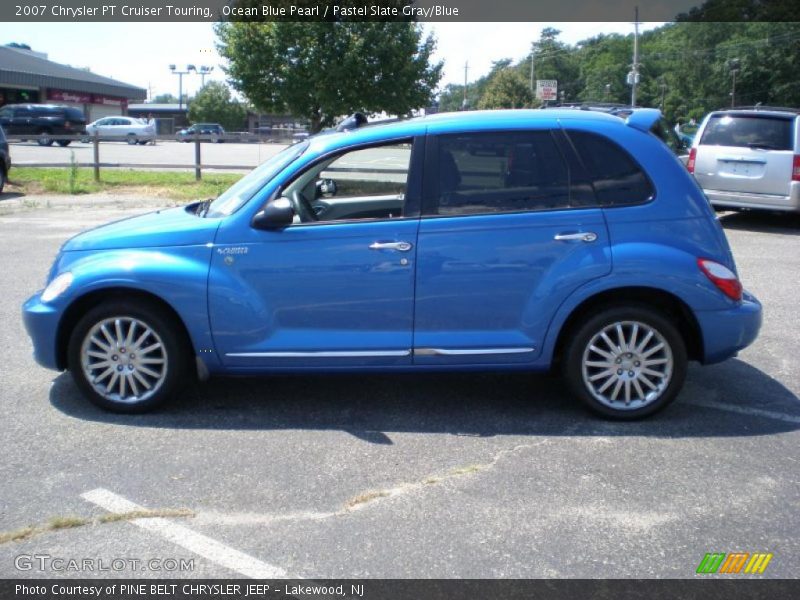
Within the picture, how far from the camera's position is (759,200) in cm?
1286

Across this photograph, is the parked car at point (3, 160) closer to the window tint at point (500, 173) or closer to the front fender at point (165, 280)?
the front fender at point (165, 280)

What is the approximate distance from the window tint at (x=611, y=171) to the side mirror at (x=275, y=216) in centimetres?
178

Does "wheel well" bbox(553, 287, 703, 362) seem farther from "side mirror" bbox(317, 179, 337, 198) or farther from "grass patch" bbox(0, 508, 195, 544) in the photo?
"grass patch" bbox(0, 508, 195, 544)

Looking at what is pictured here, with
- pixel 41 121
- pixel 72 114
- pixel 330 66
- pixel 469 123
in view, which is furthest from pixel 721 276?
pixel 72 114

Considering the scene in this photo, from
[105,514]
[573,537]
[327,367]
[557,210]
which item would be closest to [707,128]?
[557,210]

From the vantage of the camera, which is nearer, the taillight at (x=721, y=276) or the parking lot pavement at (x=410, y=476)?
the parking lot pavement at (x=410, y=476)

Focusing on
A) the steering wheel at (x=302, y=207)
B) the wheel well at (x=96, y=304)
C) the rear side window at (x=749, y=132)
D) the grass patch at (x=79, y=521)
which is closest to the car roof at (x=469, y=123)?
the steering wheel at (x=302, y=207)

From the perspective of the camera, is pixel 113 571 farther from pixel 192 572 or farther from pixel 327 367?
pixel 327 367

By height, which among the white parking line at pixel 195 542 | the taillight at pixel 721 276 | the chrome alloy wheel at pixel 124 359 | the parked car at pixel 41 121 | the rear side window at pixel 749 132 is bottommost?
the white parking line at pixel 195 542

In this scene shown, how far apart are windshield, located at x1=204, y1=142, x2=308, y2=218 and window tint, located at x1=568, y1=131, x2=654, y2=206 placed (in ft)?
5.73

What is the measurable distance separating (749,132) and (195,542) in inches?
465

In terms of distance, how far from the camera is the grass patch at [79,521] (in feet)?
12.0

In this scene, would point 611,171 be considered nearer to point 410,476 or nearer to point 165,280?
point 410,476

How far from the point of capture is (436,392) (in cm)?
567
